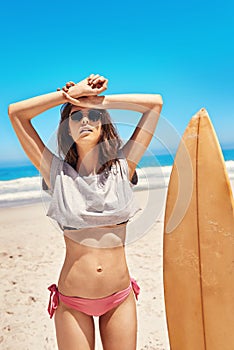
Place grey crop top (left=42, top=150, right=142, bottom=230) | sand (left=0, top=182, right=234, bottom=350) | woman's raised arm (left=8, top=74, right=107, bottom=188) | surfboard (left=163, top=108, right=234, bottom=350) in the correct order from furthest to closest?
1. sand (left=0, top=182, right=234, bottom=350)
2. surfboard (left=163, top=108, right=234, bottom=350)
3. woman's raised arm (left=8, top=74, right=107, bottom=188)
4. grey crop top (left=42, top=150, right=142, bottom=230)

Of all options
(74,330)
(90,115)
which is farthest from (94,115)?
(74,330)

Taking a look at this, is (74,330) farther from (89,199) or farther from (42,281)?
(42,281)

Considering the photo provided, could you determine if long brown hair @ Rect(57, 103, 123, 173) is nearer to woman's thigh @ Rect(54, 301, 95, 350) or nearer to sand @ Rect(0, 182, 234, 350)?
sand @ Rect(0, 182, 234, 350)

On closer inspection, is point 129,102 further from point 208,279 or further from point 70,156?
point 208,279

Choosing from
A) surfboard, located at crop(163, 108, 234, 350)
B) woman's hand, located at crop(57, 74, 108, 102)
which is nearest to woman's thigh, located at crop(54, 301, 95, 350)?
surfboard, located at crop(163, 108, 234, 350)

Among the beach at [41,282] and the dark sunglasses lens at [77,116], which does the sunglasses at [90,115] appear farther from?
the beach at [41,282]

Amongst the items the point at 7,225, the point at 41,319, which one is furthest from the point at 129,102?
the point at 7,225

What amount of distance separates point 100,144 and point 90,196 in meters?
0.29

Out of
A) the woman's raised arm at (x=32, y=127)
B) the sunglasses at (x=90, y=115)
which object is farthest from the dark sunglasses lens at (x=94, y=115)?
the woman's raised arm at (x=32, y=127)

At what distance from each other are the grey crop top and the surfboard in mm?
434

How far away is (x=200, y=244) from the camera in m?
2.23

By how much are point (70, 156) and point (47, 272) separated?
3.63m

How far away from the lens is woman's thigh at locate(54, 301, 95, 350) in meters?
1.92

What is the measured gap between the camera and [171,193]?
230 cm
